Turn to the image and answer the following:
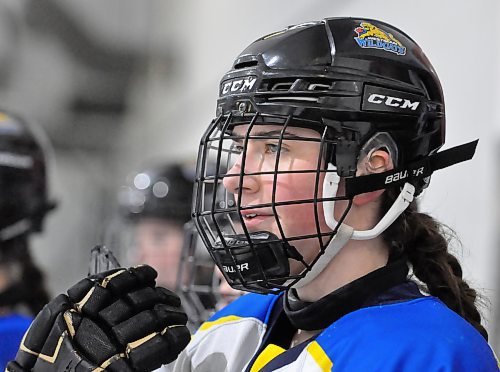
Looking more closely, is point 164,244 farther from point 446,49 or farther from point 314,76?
point 314,76

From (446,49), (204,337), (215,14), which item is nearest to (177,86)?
(215,14)

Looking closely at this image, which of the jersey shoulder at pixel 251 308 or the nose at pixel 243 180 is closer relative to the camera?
the nose at pixel 243 180

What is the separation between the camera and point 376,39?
1.24 m

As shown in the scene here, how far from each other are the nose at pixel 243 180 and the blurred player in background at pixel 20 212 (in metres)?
0.91

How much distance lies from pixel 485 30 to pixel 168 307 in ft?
4.61

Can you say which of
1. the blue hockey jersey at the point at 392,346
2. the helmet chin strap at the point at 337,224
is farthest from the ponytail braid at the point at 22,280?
the helmet chin strap at the point at 337,224

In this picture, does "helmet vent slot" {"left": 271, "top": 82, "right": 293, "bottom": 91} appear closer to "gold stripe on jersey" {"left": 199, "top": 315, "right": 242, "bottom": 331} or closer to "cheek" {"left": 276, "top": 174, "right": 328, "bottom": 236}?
"cheek" {"left": 276, "top": 174, "right": 328, "bottom": 236}

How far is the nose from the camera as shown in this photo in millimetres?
1208

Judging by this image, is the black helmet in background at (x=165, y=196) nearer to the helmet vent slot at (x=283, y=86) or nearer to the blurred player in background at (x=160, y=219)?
the blurred player in background at (x=160, y=219)

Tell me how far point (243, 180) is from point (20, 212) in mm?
1123

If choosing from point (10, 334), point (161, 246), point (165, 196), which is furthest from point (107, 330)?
point (165, 196)

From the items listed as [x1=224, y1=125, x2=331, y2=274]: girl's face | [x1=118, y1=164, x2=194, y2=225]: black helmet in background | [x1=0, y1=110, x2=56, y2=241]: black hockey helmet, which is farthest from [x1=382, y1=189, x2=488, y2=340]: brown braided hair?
[x1=118, y1=164, x2=194, y2=225]: black helmet in background

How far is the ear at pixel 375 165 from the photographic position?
122 cm

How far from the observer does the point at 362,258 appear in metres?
1.25
